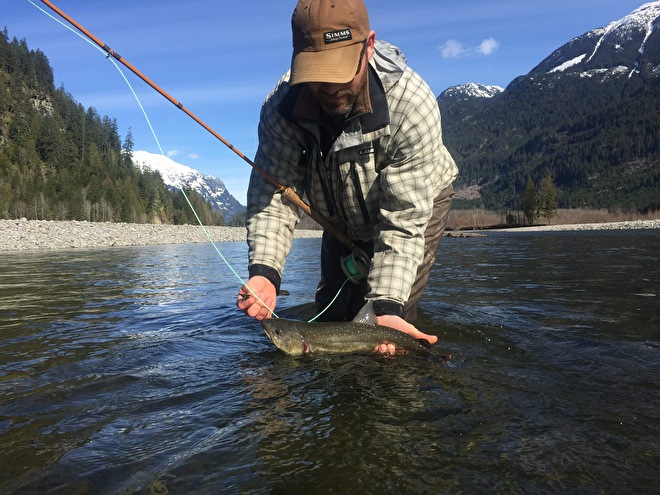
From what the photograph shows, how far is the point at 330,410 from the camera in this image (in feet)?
9.86

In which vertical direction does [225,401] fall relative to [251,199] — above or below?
below

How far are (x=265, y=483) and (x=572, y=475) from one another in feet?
4.66

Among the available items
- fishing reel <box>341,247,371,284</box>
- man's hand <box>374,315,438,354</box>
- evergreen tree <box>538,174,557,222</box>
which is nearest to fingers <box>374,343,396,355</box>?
man's hand <box>374,315,438,354</box>

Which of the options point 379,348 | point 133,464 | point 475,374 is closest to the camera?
point 133,464

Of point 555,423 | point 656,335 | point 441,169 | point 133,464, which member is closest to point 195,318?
point 441,169

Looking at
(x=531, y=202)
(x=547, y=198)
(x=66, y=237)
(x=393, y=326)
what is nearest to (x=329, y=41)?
(x=393, y=326)

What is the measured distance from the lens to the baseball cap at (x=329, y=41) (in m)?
3.18

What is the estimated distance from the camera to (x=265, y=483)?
7.02ft

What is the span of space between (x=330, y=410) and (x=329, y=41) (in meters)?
2.47

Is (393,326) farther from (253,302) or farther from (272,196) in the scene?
(272,196)

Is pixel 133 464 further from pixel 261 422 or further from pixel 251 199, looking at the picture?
pixel 251 199

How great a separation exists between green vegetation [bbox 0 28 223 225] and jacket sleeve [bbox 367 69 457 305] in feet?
270

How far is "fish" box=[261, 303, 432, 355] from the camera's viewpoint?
13.3 ft

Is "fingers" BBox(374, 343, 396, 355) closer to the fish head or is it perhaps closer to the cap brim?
the fish head
